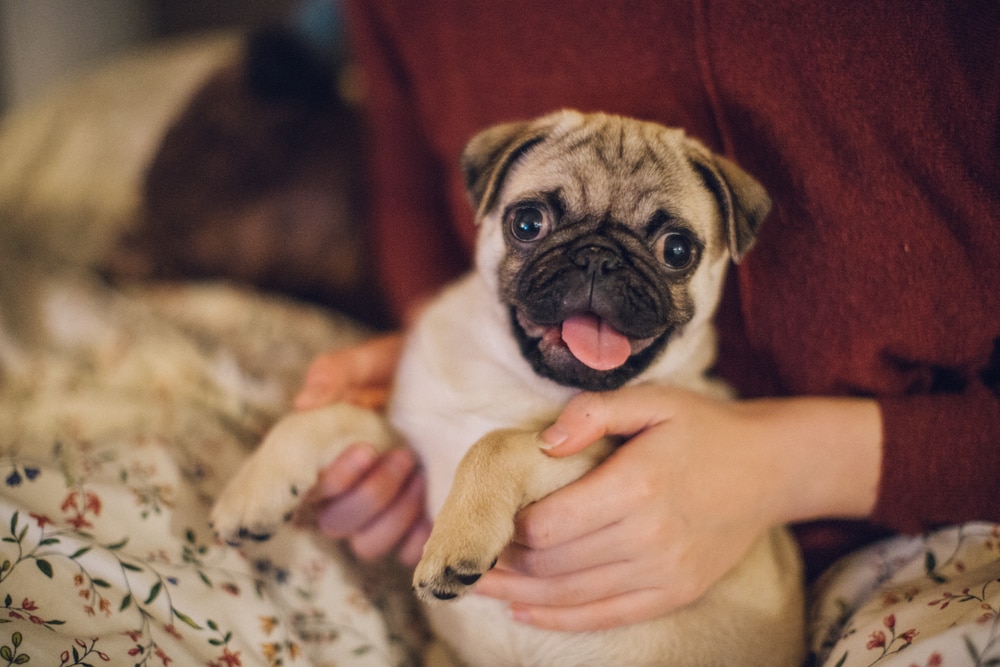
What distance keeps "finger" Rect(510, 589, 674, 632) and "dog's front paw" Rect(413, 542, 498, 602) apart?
0.89ft

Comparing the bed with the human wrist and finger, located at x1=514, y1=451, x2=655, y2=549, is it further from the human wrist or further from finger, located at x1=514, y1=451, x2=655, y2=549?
the human wrist

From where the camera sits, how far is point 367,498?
4.84ft

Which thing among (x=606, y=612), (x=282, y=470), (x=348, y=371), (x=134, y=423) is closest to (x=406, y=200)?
(x=348, y=371)

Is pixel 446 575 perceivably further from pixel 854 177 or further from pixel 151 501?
pixel 854 177

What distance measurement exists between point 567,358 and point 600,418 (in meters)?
0.15

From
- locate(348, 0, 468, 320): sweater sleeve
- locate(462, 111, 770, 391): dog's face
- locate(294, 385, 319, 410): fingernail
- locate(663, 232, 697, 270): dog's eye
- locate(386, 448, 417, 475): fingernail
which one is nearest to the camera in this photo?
locate(462, 111, 770, 391): dog's face

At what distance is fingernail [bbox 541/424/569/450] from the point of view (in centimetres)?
130

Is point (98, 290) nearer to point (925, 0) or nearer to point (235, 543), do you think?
point (235, 543)

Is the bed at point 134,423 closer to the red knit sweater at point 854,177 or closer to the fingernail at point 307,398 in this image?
the fingernail at point 307,398

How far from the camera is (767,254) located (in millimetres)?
1521

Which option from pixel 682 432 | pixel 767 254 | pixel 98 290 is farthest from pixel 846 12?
pixel 98 290

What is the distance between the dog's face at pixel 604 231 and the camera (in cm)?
134

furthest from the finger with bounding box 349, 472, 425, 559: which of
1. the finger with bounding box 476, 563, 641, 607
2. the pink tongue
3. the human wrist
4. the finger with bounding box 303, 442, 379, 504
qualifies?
the human wrist

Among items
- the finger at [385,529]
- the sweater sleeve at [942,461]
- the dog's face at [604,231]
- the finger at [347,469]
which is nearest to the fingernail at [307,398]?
the finger at [347,469]
